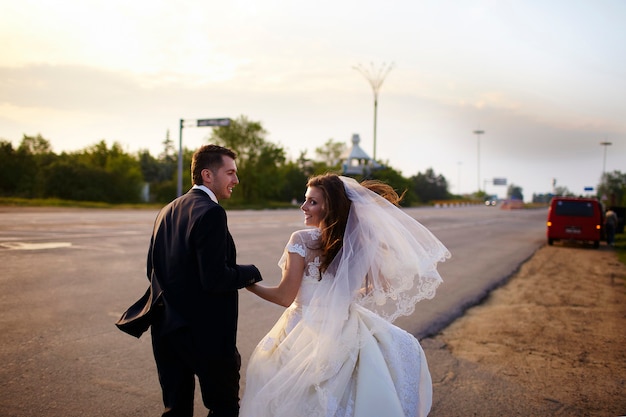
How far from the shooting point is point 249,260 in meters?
12.3

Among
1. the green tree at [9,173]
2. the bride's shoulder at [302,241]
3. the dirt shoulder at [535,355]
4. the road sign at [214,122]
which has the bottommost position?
the dirt shoulder at [535,355]

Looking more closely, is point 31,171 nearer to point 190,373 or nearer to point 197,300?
point 190,373

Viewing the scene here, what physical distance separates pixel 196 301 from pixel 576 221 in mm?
21051

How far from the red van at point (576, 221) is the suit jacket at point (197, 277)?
20.1m

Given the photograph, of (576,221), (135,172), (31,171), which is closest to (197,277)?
(576,221)

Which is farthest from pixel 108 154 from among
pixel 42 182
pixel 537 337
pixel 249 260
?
pixel 537 337

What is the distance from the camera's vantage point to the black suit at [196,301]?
2.78m

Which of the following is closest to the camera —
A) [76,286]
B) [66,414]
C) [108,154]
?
[66,414]

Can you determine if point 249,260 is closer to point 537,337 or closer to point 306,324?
point 537,337

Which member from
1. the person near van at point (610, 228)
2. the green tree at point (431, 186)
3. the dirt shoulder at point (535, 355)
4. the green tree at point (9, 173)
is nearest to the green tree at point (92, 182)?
the green tree at point (9, 173)

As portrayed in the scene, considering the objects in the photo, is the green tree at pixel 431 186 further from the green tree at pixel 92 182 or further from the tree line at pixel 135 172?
the green tree at pixel 92 182

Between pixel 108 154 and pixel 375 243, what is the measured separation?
6793 cm

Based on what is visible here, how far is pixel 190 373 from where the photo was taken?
3.05 metres

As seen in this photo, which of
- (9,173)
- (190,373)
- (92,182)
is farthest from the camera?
(92,182)
